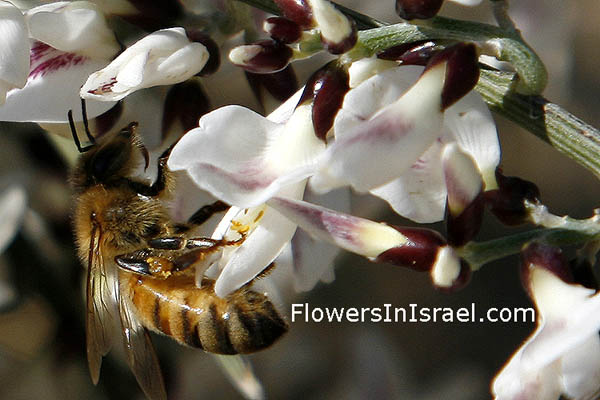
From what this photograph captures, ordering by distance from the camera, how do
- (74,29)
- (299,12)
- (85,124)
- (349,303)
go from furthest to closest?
(349,303)
(85,124)
(74,29)
(299,12)

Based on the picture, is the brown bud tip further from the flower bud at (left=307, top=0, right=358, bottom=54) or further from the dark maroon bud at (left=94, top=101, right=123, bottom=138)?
the dark maroon bud at (left=94, top=101, right=123, bottom=138)

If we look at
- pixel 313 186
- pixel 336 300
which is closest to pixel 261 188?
pixel 313 186

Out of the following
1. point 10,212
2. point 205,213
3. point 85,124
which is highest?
point 85,124

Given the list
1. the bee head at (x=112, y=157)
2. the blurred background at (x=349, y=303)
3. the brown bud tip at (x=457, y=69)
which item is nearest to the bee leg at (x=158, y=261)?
the bee head at (x=112, y=157)

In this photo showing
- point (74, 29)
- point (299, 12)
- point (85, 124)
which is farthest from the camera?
point (85, 124)

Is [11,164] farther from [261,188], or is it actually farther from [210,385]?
[261,188]

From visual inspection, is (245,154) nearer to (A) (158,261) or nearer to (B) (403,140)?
(B) (403,140)

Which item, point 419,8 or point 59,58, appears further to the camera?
point 59,58

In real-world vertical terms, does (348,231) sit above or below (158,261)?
above

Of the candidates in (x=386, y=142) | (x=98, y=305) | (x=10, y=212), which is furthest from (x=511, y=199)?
(x=10, y=212)
